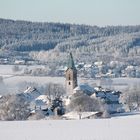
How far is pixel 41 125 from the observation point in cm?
3047

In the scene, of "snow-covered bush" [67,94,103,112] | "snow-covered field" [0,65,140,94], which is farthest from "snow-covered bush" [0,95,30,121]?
"snow-covered field" [0,65,140,94]

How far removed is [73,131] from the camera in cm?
2742

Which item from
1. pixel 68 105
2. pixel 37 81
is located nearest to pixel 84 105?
pixel 68 105

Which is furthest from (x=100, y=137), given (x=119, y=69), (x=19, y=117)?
(x=119, y=69)

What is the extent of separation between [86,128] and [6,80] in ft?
309

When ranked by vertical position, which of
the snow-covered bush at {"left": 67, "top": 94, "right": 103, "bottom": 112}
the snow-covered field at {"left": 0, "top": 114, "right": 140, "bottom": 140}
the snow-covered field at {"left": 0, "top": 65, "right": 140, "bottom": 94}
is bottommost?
the snow-covered field at {"left": 0, "top": 65, "right": 140, "bottom": 94}

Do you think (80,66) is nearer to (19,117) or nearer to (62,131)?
(19,117)

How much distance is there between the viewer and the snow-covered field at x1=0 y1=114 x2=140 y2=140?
25.2 meters

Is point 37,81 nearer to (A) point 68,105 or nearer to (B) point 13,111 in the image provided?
(A) point 68,105

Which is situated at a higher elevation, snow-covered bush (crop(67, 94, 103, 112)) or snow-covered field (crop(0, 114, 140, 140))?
snow-covered field (crop(0, 114, 140, 140))

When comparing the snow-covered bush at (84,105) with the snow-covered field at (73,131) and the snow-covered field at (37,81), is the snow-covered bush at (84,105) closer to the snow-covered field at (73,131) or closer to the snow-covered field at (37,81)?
the snow-covered field at (73,131)

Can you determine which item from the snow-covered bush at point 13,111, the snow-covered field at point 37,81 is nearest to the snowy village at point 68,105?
the snow-covered bush at point 13,111

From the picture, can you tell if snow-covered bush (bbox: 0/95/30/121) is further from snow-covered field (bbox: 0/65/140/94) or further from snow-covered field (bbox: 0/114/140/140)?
snow-covered field (bbox: 0/65/140/94)

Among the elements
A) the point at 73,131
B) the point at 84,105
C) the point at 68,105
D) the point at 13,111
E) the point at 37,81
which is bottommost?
the point at 37,81
